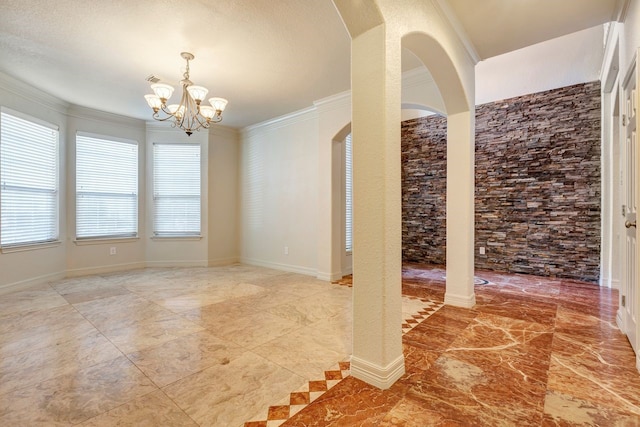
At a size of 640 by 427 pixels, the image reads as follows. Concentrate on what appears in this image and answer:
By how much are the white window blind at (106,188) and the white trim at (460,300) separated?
537 centimetres

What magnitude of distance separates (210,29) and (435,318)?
3.45 meters

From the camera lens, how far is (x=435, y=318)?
2887mm

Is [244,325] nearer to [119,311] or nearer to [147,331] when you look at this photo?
[147,331]

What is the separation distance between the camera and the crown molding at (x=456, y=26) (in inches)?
92.1

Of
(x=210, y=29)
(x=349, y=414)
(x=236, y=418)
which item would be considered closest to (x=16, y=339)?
(x=236, y=418)

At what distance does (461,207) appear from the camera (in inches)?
123

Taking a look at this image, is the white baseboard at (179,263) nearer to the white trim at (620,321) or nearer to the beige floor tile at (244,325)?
the beige floor tile at (244,325)

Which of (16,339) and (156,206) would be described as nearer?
(16,339)

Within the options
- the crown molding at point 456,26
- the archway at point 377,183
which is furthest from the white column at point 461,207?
the archway at point 377,183

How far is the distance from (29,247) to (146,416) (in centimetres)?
417

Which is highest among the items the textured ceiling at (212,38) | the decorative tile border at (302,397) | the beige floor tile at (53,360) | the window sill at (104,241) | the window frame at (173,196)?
the textured ceiling at (212,38)

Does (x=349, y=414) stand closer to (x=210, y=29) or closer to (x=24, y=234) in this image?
(x=210, y=29)

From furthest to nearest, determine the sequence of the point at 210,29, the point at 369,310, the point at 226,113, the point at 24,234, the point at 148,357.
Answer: the point at 226,113 → the point at 24,234 → the point at 210,29 → the point at 148,357 → the point at 369,310

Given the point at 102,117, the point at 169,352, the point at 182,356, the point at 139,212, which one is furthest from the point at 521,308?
the point at 102,117
